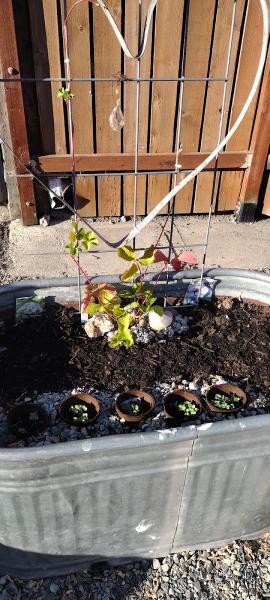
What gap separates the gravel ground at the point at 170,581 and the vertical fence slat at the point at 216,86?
8.30 feet

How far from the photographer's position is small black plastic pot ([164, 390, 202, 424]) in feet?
5.20

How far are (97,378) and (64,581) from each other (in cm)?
67

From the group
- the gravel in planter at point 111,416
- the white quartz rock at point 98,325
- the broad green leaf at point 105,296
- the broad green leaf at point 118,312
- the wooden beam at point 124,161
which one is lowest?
the gravel in planter at point 111,416

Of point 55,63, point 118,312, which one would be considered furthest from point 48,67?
point 118,312

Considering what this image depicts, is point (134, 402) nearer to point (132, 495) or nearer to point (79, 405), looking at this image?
point (79, 405)

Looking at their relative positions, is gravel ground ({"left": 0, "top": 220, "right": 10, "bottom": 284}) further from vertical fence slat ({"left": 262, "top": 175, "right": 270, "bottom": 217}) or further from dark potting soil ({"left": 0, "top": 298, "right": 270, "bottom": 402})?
vertical fence slat ({"left": 262, "top": 175, "right": 270, "bottom": 217})

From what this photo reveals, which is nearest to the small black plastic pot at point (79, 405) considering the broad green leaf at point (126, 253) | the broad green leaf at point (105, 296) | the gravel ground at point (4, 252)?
the broad green leaf at point (105, 296)

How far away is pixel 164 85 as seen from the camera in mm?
3131

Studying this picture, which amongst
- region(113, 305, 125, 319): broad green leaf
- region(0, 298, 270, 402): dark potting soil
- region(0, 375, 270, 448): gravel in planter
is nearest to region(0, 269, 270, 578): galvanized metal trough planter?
region(0, 375, 270, 448): gravel in planter

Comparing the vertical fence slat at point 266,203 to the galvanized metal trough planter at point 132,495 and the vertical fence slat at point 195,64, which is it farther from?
the galvanized metal trough planter at point 132,495

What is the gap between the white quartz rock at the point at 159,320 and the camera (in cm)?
191

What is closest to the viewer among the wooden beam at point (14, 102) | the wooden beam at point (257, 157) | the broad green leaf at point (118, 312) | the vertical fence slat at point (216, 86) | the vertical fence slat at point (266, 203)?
the broad green leaf at point (118, 312)

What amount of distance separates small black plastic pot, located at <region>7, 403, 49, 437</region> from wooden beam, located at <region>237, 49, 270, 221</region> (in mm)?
2466

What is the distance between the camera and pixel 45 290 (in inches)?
77.7
